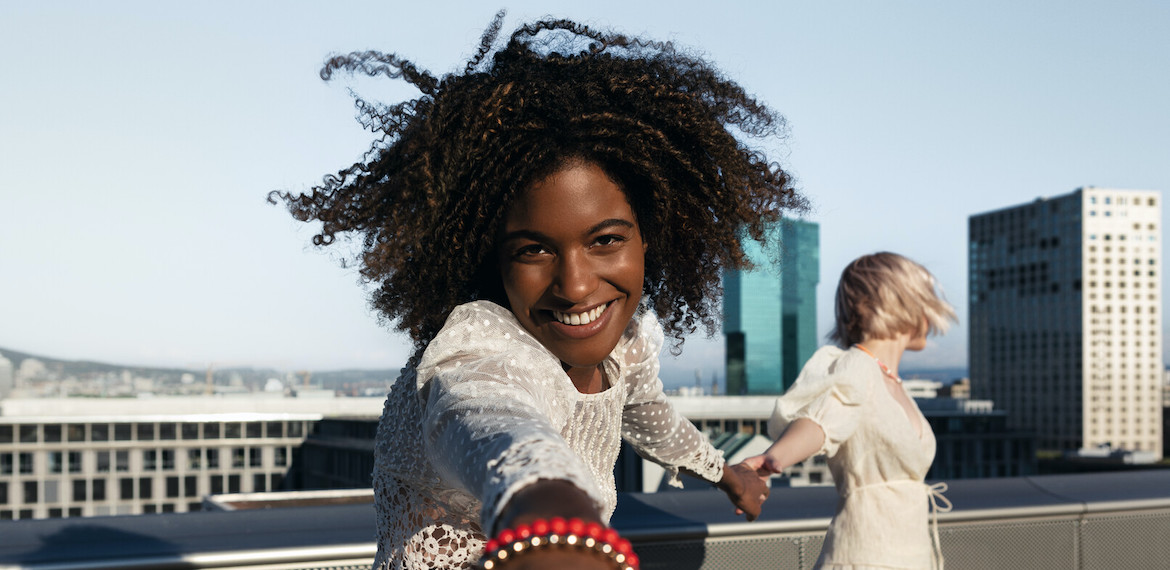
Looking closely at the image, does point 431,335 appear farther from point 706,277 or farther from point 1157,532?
point 1157,532

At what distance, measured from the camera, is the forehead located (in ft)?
4.84

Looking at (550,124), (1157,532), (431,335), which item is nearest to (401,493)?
(431,335)

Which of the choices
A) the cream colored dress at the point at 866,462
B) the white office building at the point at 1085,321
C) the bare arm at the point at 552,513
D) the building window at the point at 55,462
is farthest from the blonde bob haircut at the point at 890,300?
the white office building at the point at 1085,321

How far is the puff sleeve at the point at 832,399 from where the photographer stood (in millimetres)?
2848

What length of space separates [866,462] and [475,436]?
6.90 feet

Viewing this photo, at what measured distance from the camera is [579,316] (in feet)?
5.01

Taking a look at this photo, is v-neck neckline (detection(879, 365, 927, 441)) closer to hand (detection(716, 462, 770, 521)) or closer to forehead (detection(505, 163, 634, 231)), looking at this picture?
hand (detection(716, 462, 770, 521))

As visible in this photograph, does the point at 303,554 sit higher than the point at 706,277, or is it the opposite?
the point at 706,277

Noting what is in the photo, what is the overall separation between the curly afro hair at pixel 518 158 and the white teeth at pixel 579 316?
0.42ft

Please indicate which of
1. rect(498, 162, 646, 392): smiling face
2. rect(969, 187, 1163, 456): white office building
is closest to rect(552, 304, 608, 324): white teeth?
rect(498, 162, 646, 392): smiling face

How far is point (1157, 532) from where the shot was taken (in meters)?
4.55

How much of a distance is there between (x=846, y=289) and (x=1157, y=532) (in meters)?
2.64

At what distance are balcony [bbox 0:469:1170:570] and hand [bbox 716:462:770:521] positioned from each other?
897 mm

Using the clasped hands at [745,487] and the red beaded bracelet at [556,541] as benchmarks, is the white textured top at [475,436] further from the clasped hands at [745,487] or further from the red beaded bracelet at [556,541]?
the clasped hands at [745,487]
